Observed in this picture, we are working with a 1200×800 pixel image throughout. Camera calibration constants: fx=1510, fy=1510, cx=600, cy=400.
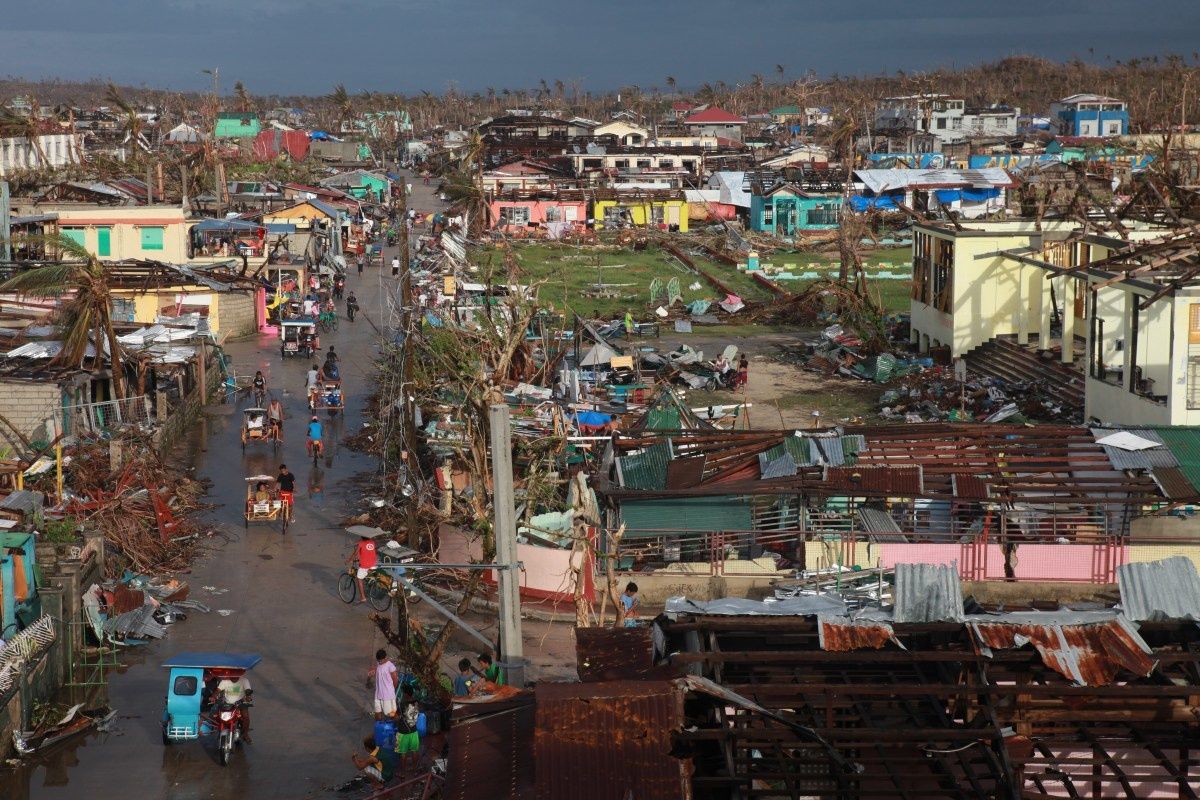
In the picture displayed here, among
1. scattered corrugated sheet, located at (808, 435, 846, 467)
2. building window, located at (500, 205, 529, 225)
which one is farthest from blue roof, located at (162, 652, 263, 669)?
building window, located at (500, 205, 529, 225)

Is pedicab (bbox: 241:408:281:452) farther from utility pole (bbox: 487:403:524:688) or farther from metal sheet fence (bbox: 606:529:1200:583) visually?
utility pole (bbox: 487:403:524:688)

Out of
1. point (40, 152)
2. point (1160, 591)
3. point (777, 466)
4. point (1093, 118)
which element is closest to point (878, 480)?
point (777, 466)

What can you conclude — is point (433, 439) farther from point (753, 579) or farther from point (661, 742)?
point (661, 742)

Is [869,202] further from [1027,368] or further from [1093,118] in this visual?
[1093,118]

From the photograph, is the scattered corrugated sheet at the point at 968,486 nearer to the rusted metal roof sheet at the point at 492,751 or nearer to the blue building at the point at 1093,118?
the rusted metal roof sheet at the point at 492,751

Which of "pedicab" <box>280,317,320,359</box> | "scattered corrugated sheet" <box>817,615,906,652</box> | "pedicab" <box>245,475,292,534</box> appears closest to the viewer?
"scattered corrugated sheet" <box>817,615,906,652</box>

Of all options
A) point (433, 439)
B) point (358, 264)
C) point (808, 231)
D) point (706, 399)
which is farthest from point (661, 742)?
point (808, 231)
